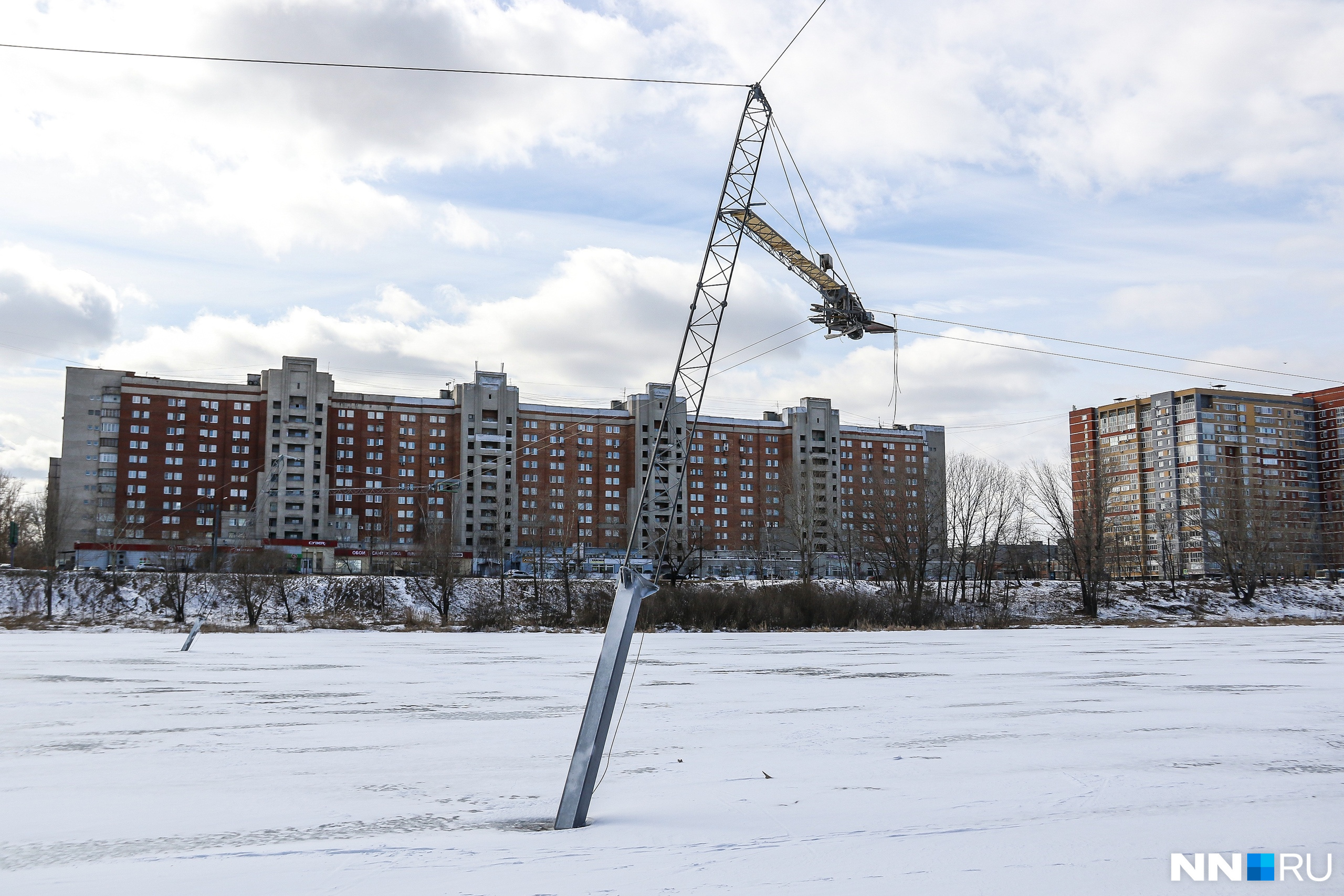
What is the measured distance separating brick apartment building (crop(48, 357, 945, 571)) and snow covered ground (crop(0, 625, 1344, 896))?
80810mm

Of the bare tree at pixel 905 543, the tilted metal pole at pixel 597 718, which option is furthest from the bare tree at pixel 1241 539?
the tilted metal pole at pixel 597 718

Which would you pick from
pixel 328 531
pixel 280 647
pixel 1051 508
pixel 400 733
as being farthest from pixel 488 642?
pixel 328 531

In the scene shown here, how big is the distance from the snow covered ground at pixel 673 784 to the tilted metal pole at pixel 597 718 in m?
0.18

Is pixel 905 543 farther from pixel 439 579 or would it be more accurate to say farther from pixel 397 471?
pixel 397 471

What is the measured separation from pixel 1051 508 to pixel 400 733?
70955mm

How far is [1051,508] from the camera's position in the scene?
73625 mm

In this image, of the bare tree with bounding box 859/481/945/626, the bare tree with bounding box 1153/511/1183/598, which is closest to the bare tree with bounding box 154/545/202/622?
the bare tree with bounding box 859/481/945/626

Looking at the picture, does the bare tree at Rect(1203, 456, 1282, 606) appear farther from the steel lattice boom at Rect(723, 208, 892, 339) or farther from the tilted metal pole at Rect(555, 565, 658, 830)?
the tilted metal pole at Rect(555, 565, 658, 830)

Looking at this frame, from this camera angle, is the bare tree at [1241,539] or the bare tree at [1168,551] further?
the bare tree at [1168,551]

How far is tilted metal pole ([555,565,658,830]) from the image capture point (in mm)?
6320

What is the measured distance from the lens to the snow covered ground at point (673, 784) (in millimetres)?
5332

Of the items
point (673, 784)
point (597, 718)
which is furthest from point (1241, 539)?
point (597, 718)

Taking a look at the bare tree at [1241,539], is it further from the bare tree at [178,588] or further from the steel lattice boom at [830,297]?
the bare tree at [178,588]

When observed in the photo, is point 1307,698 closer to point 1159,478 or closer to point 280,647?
point 280,647
